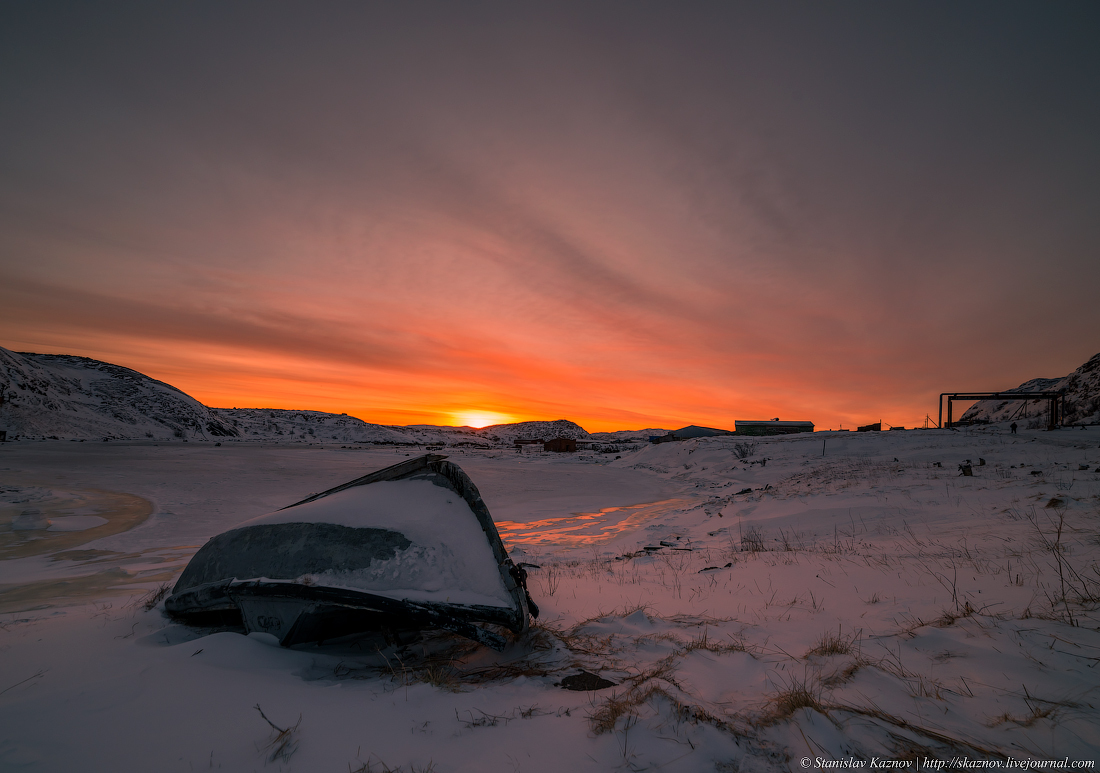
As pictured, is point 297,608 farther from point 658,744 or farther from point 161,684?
point 658,744

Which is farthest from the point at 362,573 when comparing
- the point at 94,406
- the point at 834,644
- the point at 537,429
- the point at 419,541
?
the point at 537,429

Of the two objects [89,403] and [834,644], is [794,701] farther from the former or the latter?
[89,403]

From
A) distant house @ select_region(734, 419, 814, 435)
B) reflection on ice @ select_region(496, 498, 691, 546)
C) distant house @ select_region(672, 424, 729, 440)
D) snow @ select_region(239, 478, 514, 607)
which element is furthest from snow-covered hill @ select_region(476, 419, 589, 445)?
snow @ select_region(239, 478, 514, 607)

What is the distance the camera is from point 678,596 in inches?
209

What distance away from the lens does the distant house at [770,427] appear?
53.8 meters

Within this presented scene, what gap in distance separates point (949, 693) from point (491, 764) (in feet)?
8.26

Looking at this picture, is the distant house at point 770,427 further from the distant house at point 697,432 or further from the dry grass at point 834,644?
the dry grass at point 834,644

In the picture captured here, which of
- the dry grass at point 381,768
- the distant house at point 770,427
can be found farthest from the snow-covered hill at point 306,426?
the dry grass at point 381,768

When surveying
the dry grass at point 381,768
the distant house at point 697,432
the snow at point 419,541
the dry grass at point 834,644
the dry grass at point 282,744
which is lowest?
the dry grass at point 282,744

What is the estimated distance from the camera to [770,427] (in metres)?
53.9

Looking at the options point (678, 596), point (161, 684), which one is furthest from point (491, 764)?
point (678, 596)

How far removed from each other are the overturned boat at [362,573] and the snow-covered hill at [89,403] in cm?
6029

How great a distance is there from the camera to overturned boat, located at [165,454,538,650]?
3.50m

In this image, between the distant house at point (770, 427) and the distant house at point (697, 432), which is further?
the distant house at point (697, 432)
